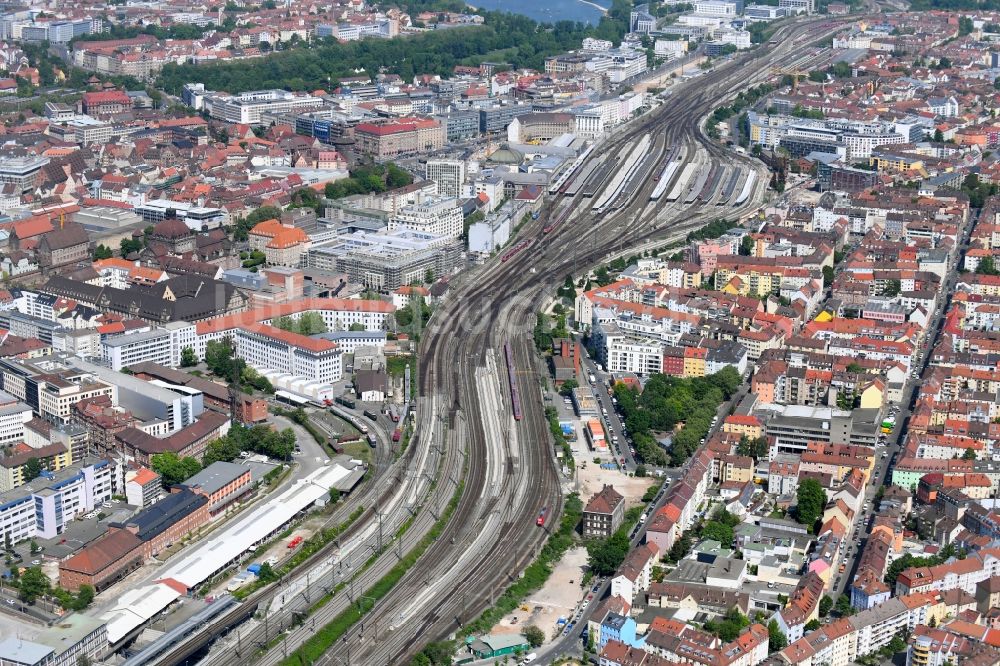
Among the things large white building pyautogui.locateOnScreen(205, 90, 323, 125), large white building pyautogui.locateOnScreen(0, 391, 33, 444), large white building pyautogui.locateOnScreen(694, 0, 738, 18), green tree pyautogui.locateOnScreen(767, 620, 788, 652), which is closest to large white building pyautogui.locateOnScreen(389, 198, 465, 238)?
large white building pyautogui.locateOnScreen(0, 391, 33, 444)

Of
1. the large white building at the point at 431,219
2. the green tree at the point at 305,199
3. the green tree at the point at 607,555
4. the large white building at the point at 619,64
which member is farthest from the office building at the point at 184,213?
the large white building at the point at 619,64

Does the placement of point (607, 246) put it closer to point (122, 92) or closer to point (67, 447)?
point (67, 447)

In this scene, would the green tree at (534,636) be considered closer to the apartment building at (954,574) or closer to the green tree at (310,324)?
the apartment building at (954,574)

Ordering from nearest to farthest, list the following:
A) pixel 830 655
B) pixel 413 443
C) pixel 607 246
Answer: pixel 830 655 → pixel 413 443 → pixel 607 246

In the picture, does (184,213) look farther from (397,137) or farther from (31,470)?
(31,470)

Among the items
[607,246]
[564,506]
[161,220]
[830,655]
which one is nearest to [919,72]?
[607,246]

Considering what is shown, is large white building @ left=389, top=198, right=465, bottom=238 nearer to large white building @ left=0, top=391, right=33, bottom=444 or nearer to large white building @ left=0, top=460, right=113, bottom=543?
large white building @ left=0, top=391, right=33, bottom=444

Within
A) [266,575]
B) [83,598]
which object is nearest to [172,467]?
[266,575]
